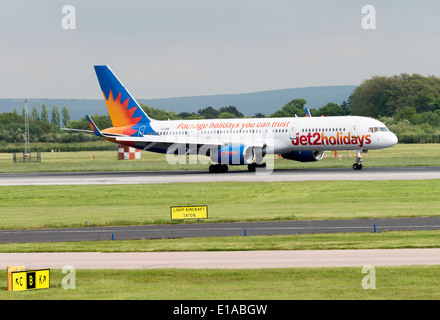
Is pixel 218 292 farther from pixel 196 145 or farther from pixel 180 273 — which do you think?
pixel 196 145

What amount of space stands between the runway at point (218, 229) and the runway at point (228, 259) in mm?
4424

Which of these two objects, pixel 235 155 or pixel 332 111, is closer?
pixel 235 155

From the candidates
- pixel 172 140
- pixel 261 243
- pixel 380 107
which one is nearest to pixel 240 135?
pixel 172 140

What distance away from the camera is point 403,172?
56281mm

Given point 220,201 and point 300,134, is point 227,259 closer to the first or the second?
point 220,201

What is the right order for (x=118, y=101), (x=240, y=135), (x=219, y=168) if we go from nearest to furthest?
(x=219, y=168) → (x=240, y=135) → (x=118, y=101)

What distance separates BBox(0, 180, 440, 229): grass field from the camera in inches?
1335

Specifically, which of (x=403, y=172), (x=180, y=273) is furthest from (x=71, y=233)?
(x=403, y=172)

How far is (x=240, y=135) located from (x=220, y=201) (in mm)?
21514

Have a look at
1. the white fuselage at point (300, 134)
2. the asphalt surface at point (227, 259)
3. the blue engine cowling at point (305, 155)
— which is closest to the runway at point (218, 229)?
the asphalt surface at point (227, 259)

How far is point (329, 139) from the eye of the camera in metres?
59.8

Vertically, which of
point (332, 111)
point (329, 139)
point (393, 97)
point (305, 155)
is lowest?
point (305, 155)

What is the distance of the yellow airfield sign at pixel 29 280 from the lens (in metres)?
17.7
